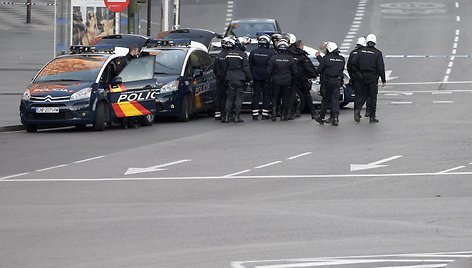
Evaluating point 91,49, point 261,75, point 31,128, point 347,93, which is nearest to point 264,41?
point 261,75

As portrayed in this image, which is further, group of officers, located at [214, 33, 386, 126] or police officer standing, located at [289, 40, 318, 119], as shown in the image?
police officer standing, located at [289, 40, 318, 119]

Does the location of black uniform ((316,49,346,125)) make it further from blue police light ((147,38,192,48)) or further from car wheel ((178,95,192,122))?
blue police light ((147,38,192,48))

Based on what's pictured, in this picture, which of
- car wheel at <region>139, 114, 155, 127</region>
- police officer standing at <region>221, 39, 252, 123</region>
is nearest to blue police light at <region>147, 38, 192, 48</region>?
police officer standing at <region>221, 39, 252, 123</region>

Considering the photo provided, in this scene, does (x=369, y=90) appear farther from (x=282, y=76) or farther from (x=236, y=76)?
(x=236, y=76)

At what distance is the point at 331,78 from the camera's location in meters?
27.8

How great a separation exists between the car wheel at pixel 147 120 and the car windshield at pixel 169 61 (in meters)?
1.29

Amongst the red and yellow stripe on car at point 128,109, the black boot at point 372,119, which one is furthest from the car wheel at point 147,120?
the black boot at point 372,119

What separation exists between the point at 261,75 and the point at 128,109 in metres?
3.70

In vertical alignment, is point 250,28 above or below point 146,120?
above

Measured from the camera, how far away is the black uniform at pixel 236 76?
28.3 metres

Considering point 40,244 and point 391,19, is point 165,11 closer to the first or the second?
point 391,19

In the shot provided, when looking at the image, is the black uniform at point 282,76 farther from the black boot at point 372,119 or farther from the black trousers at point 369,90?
the black boot at point 372,119

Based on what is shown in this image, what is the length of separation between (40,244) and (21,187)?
498 cm

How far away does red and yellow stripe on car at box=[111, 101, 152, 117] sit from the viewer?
26906 mm
